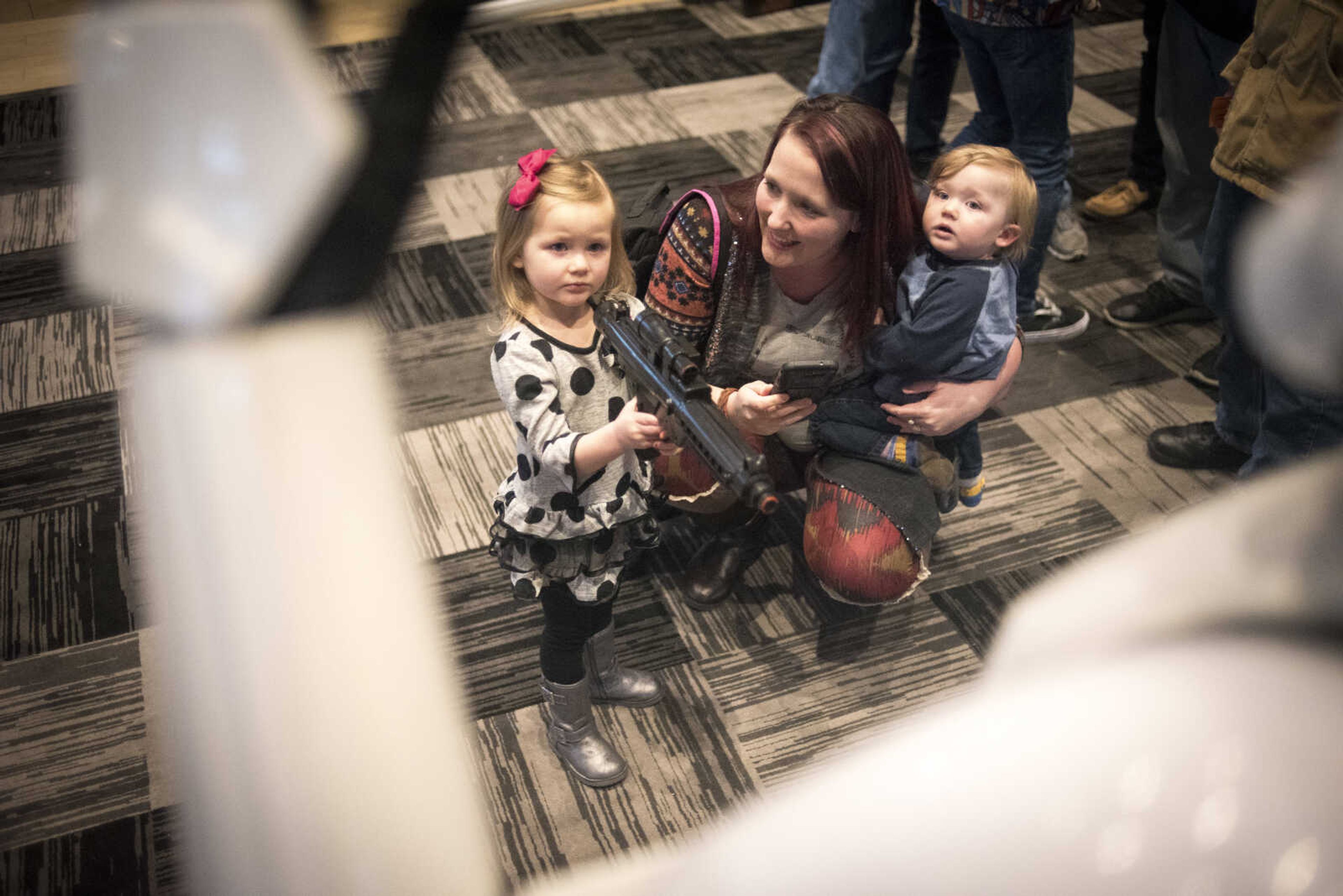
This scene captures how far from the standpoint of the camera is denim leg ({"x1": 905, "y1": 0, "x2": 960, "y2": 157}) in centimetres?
254

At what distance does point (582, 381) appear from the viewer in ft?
3.71

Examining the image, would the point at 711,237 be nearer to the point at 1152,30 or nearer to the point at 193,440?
the point at 193,440

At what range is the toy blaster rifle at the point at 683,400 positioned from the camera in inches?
34.6

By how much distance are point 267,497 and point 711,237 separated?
113cm

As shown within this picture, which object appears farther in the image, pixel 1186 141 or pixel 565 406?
pixel 1186 141

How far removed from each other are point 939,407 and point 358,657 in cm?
126

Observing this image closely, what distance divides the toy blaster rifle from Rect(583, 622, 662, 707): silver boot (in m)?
0.55

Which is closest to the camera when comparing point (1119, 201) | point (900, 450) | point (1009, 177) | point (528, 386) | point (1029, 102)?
point (528, 386)

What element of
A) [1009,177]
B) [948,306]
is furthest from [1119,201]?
[948,306]

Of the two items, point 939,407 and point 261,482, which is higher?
point 261,482

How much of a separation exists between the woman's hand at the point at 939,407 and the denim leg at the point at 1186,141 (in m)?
0.89

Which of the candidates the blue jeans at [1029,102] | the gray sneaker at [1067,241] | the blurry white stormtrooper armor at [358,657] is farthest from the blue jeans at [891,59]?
the blurry white stormtrooper armor at [358,657]

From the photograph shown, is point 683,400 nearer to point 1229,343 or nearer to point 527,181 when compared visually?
point 527,181

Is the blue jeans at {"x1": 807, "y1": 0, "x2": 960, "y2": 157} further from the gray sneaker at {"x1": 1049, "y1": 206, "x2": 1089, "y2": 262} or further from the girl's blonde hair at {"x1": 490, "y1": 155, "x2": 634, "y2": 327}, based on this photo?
the girl's blonde hair at {"x1": 490, "y1": 155, "x2": 634, "y2": 327}
